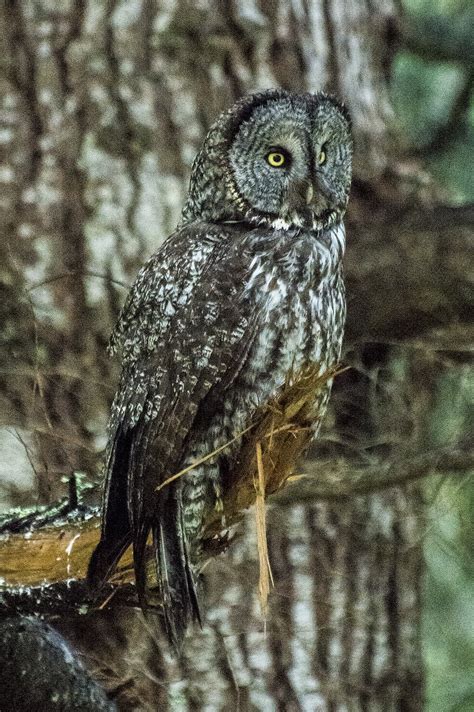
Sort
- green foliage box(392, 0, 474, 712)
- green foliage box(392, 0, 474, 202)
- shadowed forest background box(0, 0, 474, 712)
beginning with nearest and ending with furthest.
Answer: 1. shadowed forest background box(0, 0, 474, 712)
2. green foliage box(392, 0, 474, 712)
3. green foliage box(392, 0, 474, 202)

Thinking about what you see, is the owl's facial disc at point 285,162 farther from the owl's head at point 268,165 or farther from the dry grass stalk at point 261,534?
the dry grass stalk at point 261,534

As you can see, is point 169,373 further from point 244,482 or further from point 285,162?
point 285,162

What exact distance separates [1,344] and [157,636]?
93cm

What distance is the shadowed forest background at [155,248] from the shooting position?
351 cm

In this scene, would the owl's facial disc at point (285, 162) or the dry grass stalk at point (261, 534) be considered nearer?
the dry grass stalk at point (261, 534)

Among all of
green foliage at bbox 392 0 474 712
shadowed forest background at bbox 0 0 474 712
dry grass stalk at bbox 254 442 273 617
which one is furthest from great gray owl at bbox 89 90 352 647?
green foliage at bbox 392 0 474 712

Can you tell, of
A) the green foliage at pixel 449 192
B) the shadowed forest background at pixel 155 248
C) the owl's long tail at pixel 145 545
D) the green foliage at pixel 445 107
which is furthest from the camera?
the green foliage at pixel 445 107

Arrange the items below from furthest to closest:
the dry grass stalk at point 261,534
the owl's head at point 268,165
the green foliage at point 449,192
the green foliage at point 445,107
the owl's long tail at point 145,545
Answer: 1. the green foliage at point 445,107
2. the green foliage at point 449,192
3. the owl's head at point 268,165
4. the owl's long tail at point 145,545
5. the dry grass stalk at point 261,534

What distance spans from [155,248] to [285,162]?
2.84 ft

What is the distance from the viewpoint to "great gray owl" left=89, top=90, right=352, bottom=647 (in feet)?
8.64

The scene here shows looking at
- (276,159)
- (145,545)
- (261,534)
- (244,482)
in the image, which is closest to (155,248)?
(276,159)

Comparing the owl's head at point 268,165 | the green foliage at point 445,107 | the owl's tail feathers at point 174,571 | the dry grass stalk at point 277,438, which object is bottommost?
the owl's tail feathers at point 174,571

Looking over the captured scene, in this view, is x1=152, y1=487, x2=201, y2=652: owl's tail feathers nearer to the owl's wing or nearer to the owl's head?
the owl's wing

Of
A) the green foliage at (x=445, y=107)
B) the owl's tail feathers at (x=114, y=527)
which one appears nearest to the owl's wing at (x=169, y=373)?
the owl's tail feathers at (x=114, y=527)
